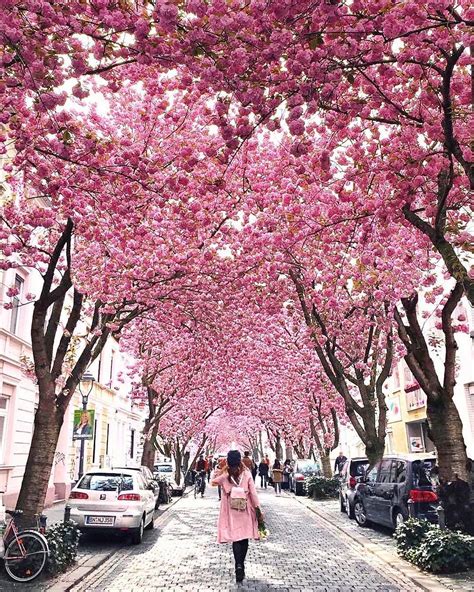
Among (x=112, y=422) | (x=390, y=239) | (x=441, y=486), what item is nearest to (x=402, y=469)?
(x=441, y=486)

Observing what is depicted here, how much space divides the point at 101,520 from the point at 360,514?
7.18 m

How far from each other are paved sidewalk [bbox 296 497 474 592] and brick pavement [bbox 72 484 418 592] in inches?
8.2

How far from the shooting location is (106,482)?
1270cm

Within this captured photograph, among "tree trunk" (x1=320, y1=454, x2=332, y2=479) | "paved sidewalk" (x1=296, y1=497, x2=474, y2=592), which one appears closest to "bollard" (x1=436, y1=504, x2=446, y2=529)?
"paved sidewalk" (x1=296, y1=497, x2=474, y2=592)

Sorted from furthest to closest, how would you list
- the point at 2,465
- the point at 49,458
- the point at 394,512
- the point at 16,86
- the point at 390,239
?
the point at 2,465
the point at 394,512
the point at 390,239
the point at 49,458
the point at 16,86

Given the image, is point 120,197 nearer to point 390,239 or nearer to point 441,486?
point 390,239

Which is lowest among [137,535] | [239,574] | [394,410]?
[239,574]

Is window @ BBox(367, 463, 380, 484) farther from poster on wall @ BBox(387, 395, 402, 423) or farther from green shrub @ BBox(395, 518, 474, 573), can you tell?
→ poster on wall @ BBox(387, 395, 402, 423)

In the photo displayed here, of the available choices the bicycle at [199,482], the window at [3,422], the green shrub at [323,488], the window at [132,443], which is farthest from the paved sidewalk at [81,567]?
the window at [132,443]

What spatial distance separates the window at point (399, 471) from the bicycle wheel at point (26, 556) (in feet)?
24.1

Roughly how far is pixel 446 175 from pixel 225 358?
48.6ft

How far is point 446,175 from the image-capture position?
834 centimetres

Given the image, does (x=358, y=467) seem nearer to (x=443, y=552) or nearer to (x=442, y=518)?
(x=442, y=518)

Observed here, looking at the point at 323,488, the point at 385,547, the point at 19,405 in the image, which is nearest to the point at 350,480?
the point at 385,547
